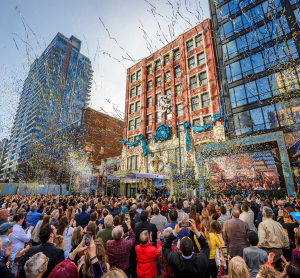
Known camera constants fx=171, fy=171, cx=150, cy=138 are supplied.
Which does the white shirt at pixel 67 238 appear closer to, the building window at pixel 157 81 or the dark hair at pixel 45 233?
the dark hair at pixel 45 233

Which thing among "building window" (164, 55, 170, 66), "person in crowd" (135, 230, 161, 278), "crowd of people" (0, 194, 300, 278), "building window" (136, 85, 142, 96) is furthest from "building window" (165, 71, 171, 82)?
"person in crowd" (135, 230, 161, 278)

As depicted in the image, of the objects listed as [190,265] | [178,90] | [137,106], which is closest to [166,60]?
[178,90]

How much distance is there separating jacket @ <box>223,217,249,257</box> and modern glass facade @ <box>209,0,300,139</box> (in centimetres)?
1586

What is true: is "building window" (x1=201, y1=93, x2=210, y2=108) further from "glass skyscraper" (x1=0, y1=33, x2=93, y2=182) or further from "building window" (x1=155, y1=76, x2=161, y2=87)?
"glass skyscraper" (x1=0, y1=33, x2=93, y2=182)

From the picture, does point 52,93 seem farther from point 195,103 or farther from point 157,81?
point 195,103

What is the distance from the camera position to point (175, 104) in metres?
26.3

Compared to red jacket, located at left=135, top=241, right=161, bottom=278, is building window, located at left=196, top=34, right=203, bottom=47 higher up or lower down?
higher up

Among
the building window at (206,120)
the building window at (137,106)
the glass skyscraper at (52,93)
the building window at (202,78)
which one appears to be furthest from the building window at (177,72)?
the glass skyscraper at (52,93)

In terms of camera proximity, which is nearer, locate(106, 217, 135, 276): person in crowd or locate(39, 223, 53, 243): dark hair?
locate(39, 223, 53, 243): dark hair

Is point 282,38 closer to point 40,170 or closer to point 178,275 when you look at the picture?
point 178,275

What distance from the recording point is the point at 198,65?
24859mm

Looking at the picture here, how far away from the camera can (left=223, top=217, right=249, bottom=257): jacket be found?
14.7ft

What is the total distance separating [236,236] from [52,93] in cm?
9487

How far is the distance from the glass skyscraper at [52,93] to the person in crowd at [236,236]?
7410cm
